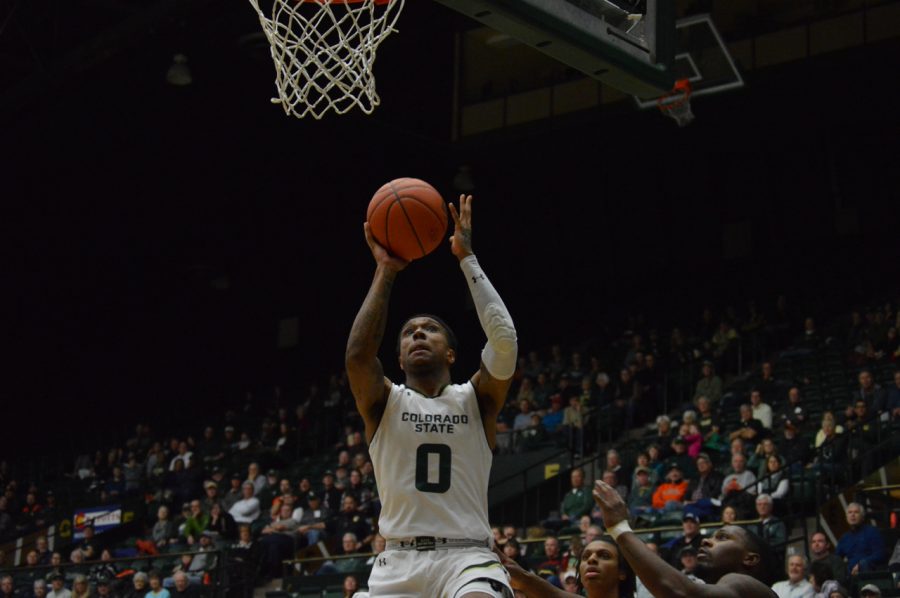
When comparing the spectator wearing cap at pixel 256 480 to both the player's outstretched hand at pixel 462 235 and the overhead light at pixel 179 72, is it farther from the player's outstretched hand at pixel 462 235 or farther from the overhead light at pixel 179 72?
the player's outstretched hand at pixel 462 235

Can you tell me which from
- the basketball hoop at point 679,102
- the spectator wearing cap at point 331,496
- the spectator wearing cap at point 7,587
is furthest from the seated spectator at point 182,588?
the basketball hoop at point 679,102

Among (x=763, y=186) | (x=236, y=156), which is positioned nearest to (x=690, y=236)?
(x=763, y=186)

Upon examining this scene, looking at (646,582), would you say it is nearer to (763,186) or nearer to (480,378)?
(480,378)

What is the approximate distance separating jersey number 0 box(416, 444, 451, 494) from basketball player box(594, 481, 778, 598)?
2.02 feet

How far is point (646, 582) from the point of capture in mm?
4758

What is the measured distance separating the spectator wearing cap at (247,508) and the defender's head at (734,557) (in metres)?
13.6

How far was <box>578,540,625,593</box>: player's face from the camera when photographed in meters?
5.34

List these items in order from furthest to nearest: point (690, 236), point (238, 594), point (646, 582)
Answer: point (690, 236), point (238, 594), point (646, 582)

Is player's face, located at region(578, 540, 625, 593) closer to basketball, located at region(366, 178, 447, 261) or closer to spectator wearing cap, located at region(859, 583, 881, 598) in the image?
basketball, located at region(366, 178, 447, 261)

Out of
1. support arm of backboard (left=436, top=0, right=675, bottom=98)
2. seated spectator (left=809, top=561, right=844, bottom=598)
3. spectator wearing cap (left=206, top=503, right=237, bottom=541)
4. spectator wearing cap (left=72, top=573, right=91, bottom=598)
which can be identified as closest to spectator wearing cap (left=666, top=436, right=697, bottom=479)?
seated spectator (left=809, top=561, right=844, bottom=598)

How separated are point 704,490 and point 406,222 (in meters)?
9.11

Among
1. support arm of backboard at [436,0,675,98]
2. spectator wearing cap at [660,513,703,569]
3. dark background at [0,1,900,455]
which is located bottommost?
spectator wearing cap at [660,513,703,569]

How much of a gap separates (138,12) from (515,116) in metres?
7.13

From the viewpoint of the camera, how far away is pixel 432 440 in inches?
210
